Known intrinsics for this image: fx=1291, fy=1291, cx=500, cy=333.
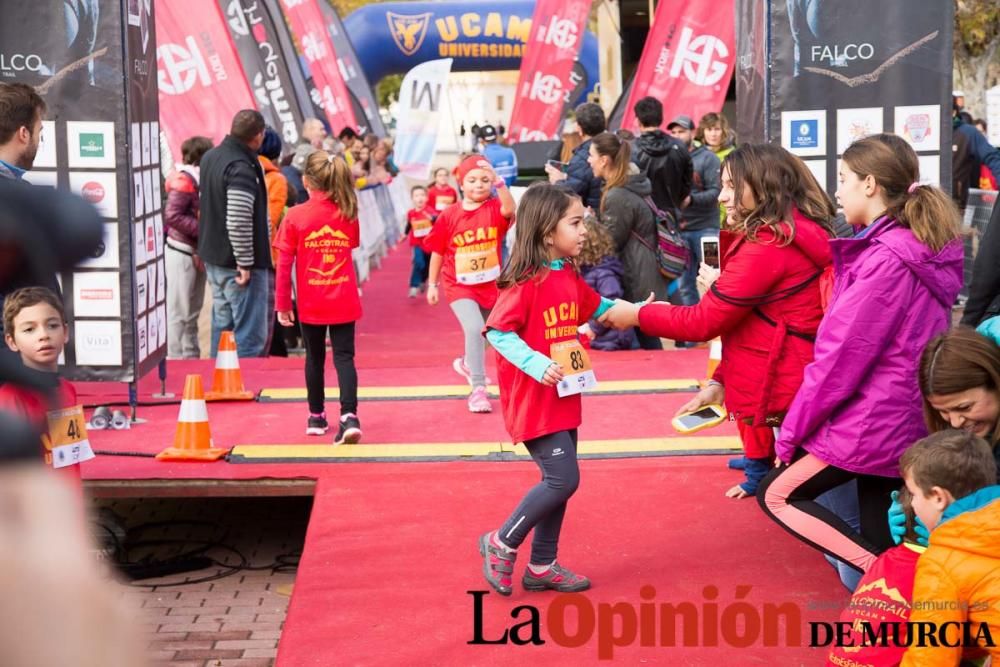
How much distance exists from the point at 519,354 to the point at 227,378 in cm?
431

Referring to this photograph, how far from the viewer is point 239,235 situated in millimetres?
9984

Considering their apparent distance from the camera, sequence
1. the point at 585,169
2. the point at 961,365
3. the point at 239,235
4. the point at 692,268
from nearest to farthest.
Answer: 1. the point at 961,365
2. the point at 239,235
3. the point at 585,169
4. the point at 692,268

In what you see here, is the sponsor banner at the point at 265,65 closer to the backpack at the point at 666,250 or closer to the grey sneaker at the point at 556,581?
the backpack at the point at 666,250

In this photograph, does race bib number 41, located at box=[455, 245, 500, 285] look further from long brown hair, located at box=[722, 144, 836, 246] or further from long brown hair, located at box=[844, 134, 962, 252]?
long brown hair, located at box=[844, 134, 962, 252]

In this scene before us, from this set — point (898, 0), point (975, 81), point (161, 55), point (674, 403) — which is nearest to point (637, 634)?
point (674, 403)

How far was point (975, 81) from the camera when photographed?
97.8ft

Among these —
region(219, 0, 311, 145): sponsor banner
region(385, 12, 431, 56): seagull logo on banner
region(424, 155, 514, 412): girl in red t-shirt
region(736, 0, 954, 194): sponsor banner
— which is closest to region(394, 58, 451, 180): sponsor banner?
region(219, 0, 311, 145): sponsor banner

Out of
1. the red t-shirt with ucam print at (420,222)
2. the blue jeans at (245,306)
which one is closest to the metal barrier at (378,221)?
the red t-shirt with ucam print at (420,222)

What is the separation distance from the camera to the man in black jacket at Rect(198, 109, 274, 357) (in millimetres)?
9898

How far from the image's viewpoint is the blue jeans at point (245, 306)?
33.9 feet

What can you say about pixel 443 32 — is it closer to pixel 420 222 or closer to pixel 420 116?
pixel 420 116

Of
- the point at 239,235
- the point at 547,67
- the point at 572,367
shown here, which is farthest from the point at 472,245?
the point at 547,67

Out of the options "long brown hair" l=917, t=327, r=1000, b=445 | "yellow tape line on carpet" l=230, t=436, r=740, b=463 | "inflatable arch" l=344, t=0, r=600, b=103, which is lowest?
"yellow tape line on carpet" l=230, t=436, r=740, b=463

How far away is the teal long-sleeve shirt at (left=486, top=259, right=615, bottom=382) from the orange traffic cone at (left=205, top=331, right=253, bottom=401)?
4044 millimetres
